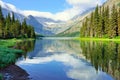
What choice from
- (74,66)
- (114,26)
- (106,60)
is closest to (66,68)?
(74,66)

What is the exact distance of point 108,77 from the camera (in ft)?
80.1

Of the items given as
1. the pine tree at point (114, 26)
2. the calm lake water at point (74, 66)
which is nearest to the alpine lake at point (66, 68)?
the calm lake water at point (74, 66)

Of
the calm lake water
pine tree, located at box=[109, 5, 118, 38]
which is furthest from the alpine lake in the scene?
pine tree, located at box=[109, 5, 118, 38]

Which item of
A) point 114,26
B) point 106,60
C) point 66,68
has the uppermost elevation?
point 114,26

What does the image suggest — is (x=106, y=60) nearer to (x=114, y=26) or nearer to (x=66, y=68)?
(x=66, y=68)

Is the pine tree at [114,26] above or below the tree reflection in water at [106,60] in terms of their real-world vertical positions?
above

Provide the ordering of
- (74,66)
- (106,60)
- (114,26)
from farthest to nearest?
(114,26) → (106,60) → (74,66)

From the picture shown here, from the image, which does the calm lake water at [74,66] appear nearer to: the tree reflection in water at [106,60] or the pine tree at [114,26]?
the tree reflection in water at [106,60]

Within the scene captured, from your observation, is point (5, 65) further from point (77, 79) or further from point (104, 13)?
point (104, 13)

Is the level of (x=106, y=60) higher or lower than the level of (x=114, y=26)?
lower

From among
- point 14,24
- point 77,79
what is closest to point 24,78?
point 77,79

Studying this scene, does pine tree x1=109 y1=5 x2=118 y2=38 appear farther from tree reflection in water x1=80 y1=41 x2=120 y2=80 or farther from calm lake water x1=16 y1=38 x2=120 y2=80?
calm lake water x1=16 y1=38 x2=120 y2=80

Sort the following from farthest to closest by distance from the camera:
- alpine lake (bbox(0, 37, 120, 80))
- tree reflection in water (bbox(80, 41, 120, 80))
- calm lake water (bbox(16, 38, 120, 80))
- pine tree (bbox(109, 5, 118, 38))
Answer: pine tree (bbox(109, 5, 118, 38))
tree reflection in water (bbox(80, 41, 120, 80))
calm lake water (bbox(16, 38, 120, 80))
alpine lake (bbox(0, 37, 120, 80))

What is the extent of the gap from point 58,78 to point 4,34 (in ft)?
385
